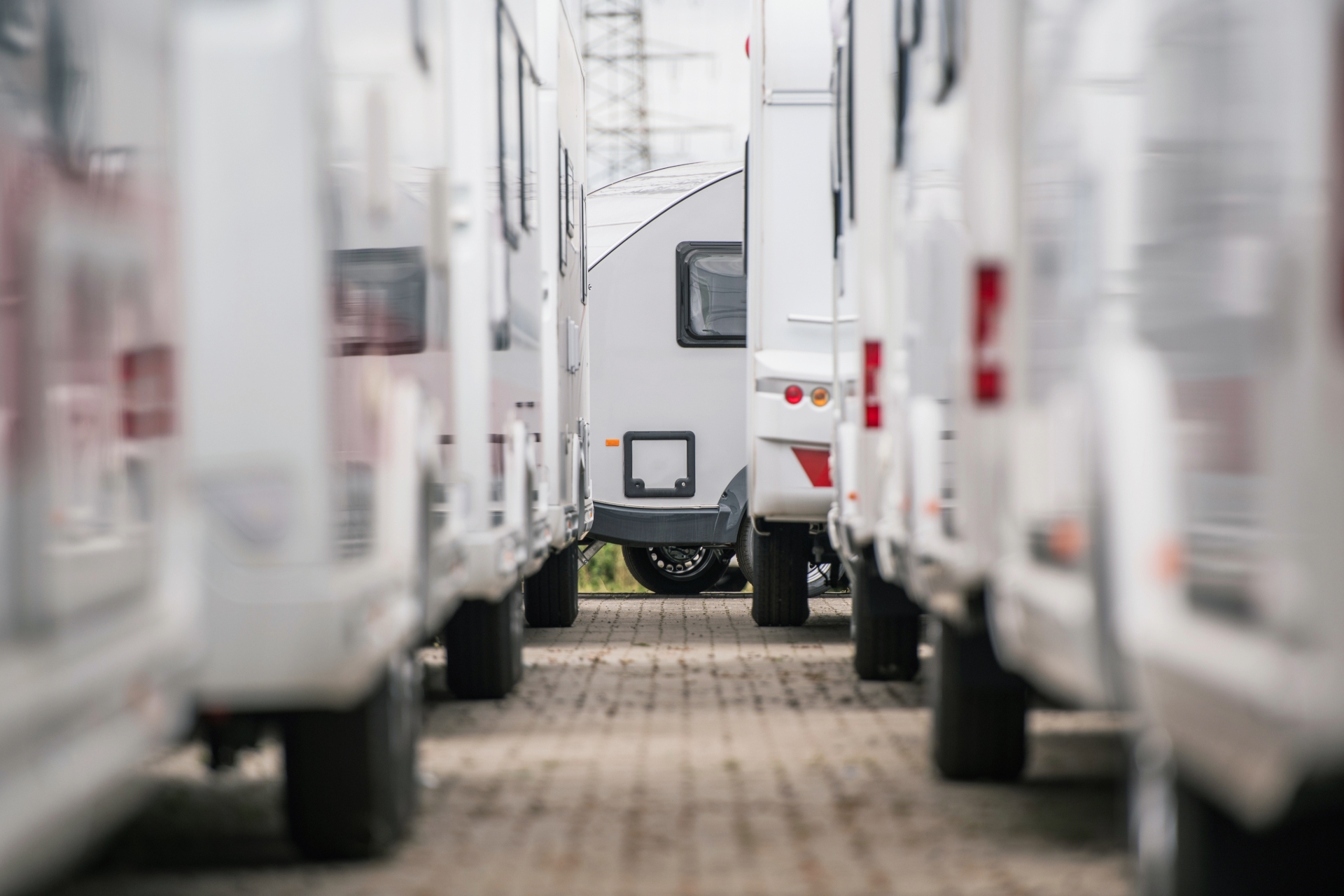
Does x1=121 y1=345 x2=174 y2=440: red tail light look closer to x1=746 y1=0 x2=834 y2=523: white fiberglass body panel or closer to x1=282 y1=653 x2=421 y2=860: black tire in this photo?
x1=282 y1=653 x2=421 y2=860: black tire

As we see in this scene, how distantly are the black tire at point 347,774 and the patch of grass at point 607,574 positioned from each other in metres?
15.8

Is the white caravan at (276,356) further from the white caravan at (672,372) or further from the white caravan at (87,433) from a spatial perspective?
the white caravan at (672,372)

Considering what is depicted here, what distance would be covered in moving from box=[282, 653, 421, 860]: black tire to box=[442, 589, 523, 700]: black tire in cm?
327

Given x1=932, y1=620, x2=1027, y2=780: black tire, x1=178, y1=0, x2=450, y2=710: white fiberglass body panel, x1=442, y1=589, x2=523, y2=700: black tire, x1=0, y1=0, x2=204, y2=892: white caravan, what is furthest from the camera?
x1=442, y1=589, x2=523, y2=700: black tire

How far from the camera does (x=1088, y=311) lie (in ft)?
12.3

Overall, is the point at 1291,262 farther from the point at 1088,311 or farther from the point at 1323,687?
the point at 1088,311

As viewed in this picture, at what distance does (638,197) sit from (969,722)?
1004 cm

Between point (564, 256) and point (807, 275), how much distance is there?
1458 millimetres

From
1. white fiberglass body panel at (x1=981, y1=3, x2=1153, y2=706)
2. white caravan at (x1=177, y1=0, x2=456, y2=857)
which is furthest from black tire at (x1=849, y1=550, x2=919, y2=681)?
white caravan at (x1=177, y1=0, x2=456, y2=857)

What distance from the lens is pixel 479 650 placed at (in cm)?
822

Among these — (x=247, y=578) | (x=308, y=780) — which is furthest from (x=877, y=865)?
(x=247, y=578)

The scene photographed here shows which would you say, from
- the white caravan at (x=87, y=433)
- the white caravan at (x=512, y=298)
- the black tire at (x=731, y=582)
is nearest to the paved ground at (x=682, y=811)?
the white caravan at (x=512, y=298)

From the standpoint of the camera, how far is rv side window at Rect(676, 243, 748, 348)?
1440 centimetres

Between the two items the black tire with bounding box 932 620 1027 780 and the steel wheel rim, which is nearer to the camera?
the black tire with bounding box 932 620 1027 780
